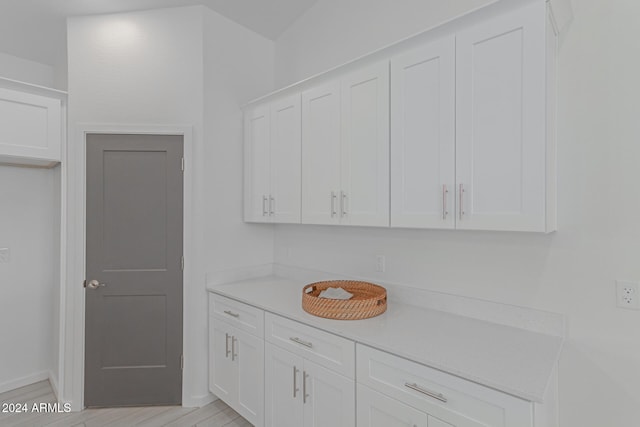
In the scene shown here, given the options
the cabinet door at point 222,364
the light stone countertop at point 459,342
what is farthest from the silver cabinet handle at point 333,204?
the cabinet door at point 222,364

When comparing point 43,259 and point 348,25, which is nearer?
point 348,25

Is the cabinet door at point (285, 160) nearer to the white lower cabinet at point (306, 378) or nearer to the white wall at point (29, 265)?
the white lower cabinet at point (306, 378)

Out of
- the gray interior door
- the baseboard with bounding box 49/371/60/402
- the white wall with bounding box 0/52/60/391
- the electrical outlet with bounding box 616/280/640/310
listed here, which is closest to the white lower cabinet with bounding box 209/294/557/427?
the gray interior door

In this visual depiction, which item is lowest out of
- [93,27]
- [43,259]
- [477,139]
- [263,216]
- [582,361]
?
[582,361]

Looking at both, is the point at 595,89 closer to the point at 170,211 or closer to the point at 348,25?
the point at 348,25

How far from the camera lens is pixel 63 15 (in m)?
2.57

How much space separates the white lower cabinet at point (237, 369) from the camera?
2.20 metres

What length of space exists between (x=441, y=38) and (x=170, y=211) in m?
2.19

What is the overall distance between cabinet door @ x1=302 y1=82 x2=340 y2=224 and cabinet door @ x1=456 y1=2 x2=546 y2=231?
800 mm

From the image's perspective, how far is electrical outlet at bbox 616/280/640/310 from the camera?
143cm

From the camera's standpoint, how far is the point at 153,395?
2623 mm

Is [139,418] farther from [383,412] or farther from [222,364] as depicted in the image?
[383,412]

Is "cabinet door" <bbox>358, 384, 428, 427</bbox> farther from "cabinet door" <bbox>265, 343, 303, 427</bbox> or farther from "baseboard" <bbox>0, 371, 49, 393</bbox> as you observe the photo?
"baseboard" <bbox>0, 371, 49, 393</bbox>

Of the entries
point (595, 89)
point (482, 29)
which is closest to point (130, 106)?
point (482, 29)
